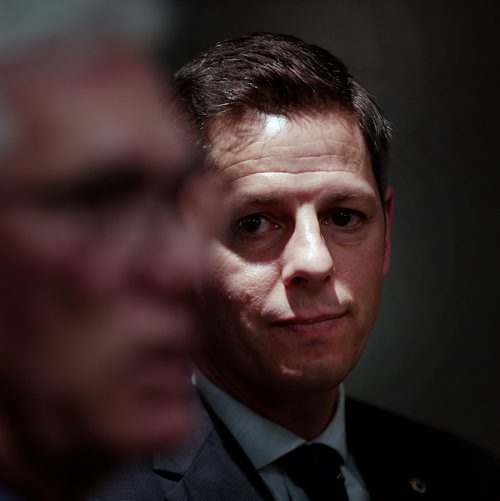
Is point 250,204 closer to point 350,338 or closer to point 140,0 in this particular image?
point 350,338

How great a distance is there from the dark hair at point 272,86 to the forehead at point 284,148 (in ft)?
A: 0.05

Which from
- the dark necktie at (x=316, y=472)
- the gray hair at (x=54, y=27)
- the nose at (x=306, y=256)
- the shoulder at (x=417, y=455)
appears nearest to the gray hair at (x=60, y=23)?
the gray hair at (x=54, y=27)

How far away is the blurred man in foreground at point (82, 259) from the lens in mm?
414

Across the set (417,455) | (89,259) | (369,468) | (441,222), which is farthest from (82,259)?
(441,222)

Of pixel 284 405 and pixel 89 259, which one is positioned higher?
pixel 89 259

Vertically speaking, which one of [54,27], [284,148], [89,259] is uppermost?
[54,27]

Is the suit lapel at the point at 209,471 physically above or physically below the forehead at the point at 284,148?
below

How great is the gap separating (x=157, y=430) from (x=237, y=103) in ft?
1.97

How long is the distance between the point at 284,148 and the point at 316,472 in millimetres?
405

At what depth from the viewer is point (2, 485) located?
1.49ft

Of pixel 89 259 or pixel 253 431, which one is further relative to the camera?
pixel 253 431

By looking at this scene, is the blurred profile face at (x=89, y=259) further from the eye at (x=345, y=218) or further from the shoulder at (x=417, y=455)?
the shoulder at (x=417, y=455)

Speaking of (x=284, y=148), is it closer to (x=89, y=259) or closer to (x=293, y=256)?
(x=293, y=256)

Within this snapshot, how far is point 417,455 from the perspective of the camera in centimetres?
119
